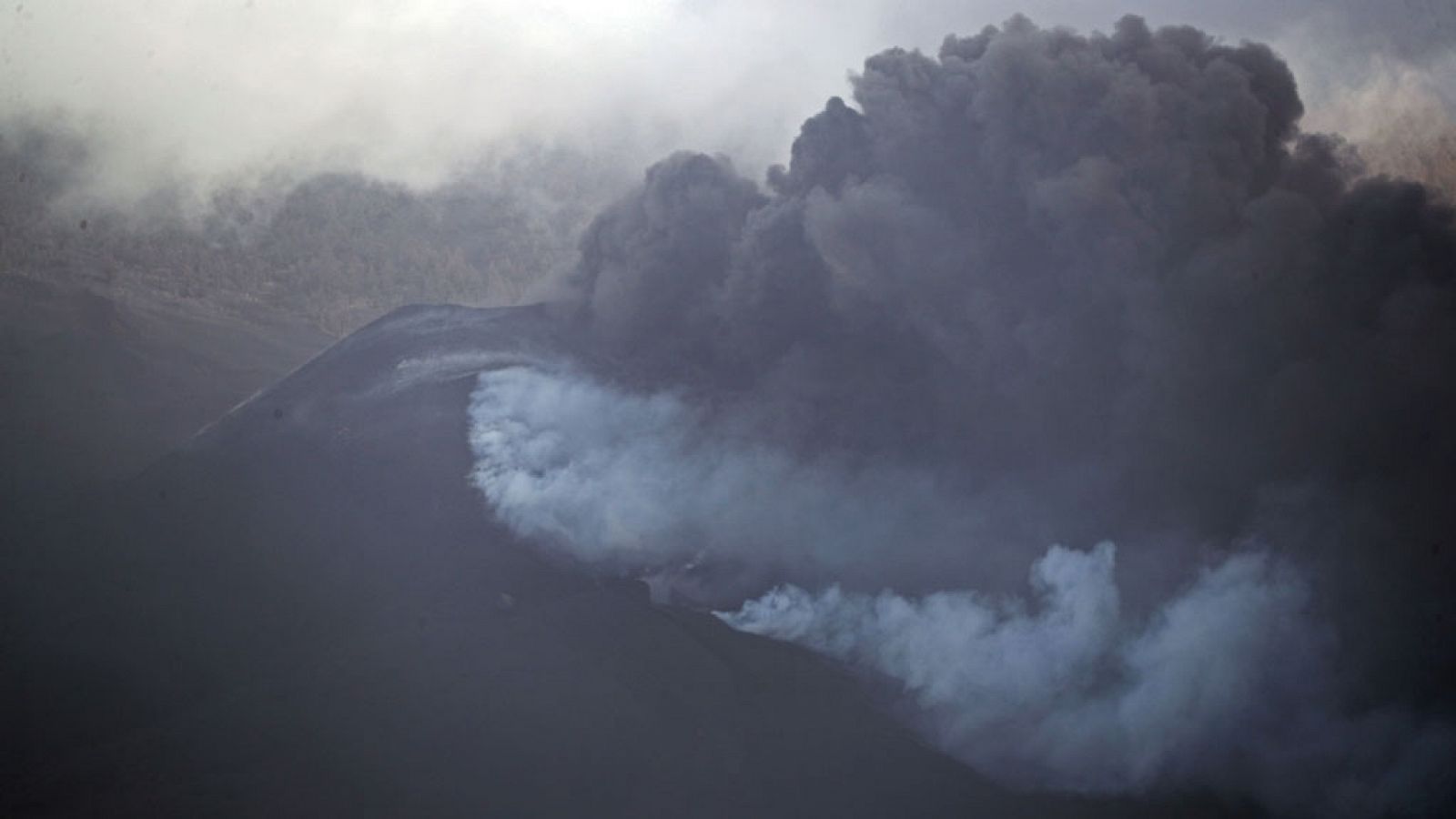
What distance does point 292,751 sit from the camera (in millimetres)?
41906

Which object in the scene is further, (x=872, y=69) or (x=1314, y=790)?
(x=872, y=69)

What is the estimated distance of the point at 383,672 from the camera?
45562 millimetres

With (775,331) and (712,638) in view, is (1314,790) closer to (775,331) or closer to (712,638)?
(712,638)

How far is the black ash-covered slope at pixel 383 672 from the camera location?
40500 mm

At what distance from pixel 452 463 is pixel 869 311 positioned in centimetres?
1784

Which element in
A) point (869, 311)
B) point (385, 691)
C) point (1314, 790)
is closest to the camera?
point (1314, 790)

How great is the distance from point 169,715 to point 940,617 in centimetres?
2580

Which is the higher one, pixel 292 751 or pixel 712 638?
pixel 712 638

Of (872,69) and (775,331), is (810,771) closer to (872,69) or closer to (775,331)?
(775,331)

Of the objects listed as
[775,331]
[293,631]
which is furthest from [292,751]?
[775,331]

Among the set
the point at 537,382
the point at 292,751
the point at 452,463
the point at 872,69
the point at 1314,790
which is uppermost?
the point at 872,69

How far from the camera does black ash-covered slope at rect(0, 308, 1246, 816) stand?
133 ft

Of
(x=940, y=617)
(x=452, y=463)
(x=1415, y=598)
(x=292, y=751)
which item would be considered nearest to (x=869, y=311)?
(x=940, y=617)

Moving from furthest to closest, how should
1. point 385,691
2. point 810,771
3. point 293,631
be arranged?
point 293,631
point 385,691
point 810,771
